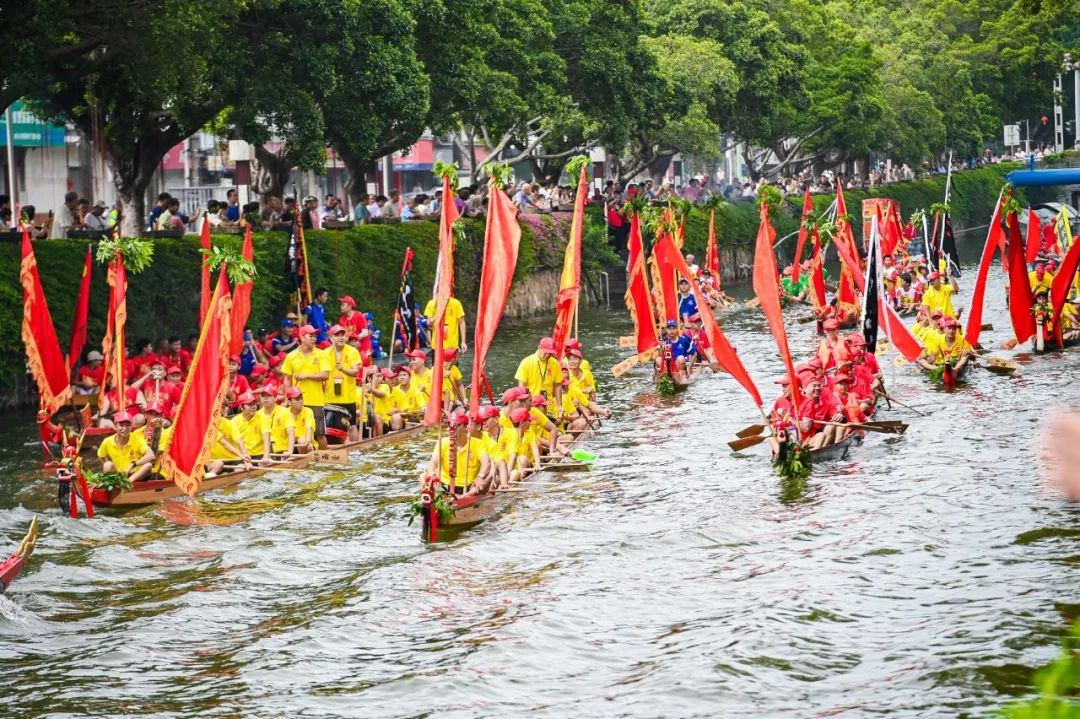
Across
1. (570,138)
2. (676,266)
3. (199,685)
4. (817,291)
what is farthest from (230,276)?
(570,138)

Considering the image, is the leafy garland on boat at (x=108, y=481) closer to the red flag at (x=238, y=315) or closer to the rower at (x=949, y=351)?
the red flag at (x=238, y=315)

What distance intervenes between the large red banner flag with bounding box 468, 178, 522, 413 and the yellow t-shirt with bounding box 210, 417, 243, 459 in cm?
532

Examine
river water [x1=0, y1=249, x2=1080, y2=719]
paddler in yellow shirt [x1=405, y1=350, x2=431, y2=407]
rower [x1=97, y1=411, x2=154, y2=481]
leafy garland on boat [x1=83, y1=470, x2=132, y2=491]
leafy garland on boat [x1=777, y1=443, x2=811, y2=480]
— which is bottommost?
river water [x1=0, y1=249, x2=1080, y2=719]

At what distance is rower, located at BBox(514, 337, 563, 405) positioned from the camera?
2670 cm

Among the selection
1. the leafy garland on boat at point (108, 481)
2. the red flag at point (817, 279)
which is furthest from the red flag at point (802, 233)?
the leafy garland on boat at point (108, 481)

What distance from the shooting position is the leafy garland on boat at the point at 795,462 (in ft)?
78.2

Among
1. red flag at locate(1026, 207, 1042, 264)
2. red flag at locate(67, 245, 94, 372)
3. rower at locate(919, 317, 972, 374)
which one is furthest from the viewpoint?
red flag at locate(1026, 207, 1042, 264)

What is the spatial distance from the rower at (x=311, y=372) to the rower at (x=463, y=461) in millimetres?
6432

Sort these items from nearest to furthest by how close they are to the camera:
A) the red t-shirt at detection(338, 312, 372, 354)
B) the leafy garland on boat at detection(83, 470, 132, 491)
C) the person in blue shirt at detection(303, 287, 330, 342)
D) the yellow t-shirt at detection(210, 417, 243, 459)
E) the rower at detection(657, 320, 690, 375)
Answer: the leafy garland on boat at detection(83, 470, 132, 491)
the yellow t-shirt at detection(210, 417, 243, 459)
the red t-shirt at detection(338, 312, 372, 354)
the person in blue shirt at detection(303, 287, 330, 342)
the rower at detection(657, 320, 690, 375)

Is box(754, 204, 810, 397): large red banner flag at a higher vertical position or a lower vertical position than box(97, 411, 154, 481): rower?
higher

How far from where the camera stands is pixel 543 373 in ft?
88.1

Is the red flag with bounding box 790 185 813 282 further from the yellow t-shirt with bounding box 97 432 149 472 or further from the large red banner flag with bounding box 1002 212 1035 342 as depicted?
the yellow t-shirt with bounding box 97 432 149 472

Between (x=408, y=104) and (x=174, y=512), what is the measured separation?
1904cm

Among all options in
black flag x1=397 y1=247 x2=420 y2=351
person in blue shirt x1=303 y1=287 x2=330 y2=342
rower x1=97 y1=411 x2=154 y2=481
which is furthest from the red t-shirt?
rower x1=97 y1=411 x2=154 y2=481
